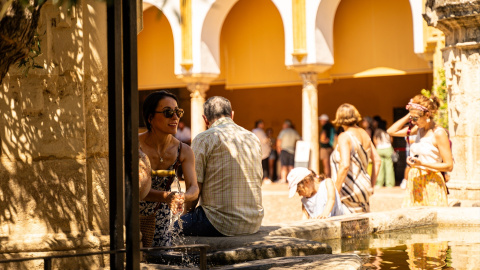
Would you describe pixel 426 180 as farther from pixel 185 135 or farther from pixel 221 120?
pixel 185 135

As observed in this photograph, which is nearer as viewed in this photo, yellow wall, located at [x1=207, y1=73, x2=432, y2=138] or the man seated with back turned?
the man seated with back turned

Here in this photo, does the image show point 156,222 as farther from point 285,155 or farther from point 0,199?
point 285,155

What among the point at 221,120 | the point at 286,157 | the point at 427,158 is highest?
the point at 221,120

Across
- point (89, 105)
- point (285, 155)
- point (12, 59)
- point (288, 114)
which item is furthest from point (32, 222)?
point (288, 114)

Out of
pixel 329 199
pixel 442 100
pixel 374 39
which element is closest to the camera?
pixel 329 199

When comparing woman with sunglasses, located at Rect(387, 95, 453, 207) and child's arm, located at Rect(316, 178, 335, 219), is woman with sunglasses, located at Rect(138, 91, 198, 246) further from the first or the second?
woman with sunglasses, located at Rect(387, 95, 453, 207)

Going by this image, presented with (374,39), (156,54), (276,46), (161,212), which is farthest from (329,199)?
(156,54)

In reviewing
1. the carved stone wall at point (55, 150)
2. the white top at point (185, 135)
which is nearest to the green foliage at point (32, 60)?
the carved stone wall at point (55, 150)

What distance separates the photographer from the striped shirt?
5559mm

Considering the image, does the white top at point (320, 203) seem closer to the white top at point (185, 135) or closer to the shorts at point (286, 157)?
the shorts at point (286, 157)

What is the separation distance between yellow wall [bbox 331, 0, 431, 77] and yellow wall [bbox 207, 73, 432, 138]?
2955 millimetres

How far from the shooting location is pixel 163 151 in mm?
5148

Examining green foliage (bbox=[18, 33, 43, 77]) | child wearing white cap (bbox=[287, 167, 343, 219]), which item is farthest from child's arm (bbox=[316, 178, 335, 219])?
green foliage (bbox=[18, 33, 43, 77])

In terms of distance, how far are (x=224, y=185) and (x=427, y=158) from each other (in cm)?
273
